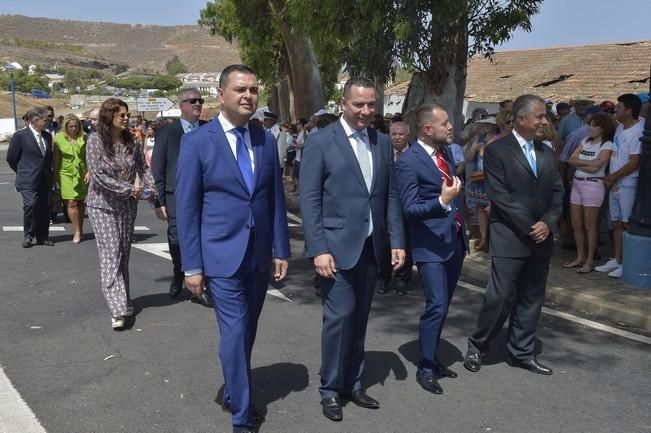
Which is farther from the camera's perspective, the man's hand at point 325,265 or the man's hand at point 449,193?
the man's hand at point 449,193

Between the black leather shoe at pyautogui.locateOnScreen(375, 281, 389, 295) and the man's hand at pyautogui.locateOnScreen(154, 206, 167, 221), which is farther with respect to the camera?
the black leather shoe at pyautogui.locateOnScreen(375, 281, 389, 295)

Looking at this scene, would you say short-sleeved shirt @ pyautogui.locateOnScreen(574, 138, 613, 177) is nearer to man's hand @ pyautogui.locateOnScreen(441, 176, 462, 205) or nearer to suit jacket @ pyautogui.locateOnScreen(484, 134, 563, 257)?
suit jacket @ pyautogui.locateOnScreen(484, 134, 563, 257)

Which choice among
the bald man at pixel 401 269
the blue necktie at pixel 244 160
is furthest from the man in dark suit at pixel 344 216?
the bald man at pixel 401 269

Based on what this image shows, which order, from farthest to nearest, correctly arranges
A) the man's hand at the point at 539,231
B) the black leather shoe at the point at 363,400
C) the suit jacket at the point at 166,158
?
1. the suit jacket at the point at 166,158
2. the man's hand at the point at 539,231
3. the black leather shoe at the point at 363,400

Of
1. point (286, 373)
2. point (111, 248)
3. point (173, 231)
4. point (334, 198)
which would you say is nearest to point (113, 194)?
point (111, 248)

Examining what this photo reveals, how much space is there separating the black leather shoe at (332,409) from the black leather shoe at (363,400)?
0.53 feet

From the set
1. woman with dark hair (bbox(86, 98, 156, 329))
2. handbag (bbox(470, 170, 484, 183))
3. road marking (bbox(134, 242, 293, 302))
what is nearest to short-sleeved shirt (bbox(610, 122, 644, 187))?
handbag (bbox(470, 170, 484, 183))

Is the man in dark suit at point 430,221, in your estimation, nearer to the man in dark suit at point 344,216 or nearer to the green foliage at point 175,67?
the man in dark suit at point 344,216

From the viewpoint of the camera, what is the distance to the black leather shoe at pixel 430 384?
4922 mm

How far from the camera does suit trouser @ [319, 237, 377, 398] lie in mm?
4461

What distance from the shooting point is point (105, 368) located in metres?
5.38

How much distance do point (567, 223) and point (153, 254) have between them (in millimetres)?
5195

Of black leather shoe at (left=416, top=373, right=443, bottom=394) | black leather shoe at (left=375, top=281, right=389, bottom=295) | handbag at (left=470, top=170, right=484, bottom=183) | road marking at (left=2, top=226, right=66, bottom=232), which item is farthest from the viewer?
road marking at (left=2, top=226, right=66, bottom=232)

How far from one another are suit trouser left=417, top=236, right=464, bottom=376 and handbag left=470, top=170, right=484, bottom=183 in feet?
13.4
